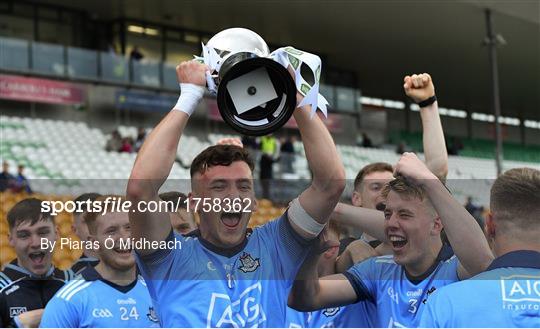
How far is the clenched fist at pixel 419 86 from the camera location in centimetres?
275

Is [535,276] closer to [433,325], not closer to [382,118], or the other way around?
[433,325]

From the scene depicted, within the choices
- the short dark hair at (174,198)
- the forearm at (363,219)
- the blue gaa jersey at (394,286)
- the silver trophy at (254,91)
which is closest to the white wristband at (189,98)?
the silver trophy at (254,91)

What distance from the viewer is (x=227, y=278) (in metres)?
2.50

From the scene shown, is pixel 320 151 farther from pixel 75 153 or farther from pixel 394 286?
pixel 75 153

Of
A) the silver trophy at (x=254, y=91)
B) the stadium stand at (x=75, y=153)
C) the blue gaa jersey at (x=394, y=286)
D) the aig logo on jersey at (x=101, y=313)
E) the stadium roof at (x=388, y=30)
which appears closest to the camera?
the silver trophy at (x=254, y=91)

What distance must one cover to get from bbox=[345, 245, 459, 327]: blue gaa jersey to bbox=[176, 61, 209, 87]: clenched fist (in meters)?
0.84

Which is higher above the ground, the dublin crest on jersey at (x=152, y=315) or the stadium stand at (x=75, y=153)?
the stadium stand at (x=75, y=153)

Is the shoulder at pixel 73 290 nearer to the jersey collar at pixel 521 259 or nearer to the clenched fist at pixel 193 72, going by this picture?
the clenched fist at pixel 193 72

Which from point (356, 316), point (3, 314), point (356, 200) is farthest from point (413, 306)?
point (3, 314)

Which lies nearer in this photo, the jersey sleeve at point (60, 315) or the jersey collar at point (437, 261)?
the jersey collar at point (437, 261)

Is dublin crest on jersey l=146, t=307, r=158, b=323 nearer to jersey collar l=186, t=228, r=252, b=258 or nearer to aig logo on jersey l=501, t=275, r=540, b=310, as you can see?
jersey collar l=186, t=228, r=252, b=258

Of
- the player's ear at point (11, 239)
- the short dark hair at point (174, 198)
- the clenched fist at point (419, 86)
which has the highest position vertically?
the clenched fist at point (419, 86)

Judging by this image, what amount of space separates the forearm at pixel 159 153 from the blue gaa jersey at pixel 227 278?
9.9 inches

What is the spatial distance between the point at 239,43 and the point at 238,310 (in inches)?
29.9
